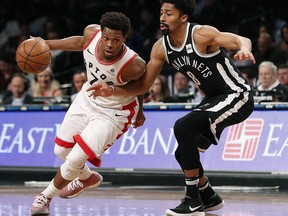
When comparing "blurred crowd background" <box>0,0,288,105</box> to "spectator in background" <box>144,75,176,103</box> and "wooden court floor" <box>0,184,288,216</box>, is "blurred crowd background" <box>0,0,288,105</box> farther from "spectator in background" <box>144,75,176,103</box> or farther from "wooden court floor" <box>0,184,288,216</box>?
"wooden court floor" <box>0,184,288,216</box>

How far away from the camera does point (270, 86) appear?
12023mm

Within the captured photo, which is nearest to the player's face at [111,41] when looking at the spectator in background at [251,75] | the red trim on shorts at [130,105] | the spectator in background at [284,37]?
the red trim on shorts at [130,105]

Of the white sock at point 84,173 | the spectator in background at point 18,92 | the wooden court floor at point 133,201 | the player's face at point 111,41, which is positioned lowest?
the wooden court floor at point 133,201

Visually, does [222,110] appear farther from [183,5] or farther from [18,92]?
[18,92]

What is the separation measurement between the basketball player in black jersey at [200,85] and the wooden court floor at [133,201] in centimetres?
57

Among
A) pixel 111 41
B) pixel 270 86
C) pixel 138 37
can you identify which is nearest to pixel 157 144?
pixel 270 86

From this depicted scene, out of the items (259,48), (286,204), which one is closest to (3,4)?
(259,48)

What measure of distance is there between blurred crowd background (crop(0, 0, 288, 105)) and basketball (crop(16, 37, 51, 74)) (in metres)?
3.59

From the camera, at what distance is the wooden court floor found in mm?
8430

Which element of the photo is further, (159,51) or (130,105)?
(130,105)

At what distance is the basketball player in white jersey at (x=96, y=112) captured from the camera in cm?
830

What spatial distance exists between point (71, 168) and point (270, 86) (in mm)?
4578

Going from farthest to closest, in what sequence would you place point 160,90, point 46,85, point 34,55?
point 46,85 < point 160,90 < point 34,55

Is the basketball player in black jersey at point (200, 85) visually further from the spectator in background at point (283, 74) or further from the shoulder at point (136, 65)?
the spectator in background at point (283, 74)
